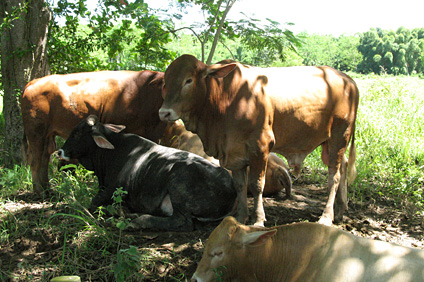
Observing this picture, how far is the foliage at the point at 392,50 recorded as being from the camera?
5828 cm

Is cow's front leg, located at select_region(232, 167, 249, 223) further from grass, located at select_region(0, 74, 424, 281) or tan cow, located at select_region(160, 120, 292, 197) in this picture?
tan cow, located at select_region(160, 120, 292, 197)

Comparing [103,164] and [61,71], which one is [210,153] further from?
A: [61,71]

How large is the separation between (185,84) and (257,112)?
0.86m

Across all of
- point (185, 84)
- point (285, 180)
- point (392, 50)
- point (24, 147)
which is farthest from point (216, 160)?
point (392, 50)

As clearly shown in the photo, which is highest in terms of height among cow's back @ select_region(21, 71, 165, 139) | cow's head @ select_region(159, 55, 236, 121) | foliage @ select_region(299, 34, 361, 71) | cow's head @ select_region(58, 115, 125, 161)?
cow's head @ select_region(159, 55, 236, 121)

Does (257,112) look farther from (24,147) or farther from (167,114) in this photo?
(24,147)

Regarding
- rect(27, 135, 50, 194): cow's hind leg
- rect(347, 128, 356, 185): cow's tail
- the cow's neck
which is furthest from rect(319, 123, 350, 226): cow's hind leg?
rect(27, 135, 50, 194): cow's hind leg

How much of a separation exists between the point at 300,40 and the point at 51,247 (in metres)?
5.37

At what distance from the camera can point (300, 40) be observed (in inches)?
294

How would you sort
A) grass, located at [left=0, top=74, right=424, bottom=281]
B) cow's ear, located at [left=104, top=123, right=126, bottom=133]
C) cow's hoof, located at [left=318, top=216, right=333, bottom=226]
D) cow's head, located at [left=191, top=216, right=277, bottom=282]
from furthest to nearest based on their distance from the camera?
cow's ear, located at [left=104, top=123, right=126, bottom=133]
cow's hoof, located at [left=318, top=216, right=333, bottom=226]
grass, located at [left=0, top=74, right=424, bottom=281]
cow's head, located at [left=191, top=216, right=277, bottom=282]

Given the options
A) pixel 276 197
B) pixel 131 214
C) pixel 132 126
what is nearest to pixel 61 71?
pixel 132 126

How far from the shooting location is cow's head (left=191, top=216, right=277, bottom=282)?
3.16 meters

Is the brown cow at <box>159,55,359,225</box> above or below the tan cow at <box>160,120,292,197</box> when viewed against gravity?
above

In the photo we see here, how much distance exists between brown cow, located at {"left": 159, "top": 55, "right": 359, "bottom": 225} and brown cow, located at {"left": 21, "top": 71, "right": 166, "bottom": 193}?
1.63 metres
